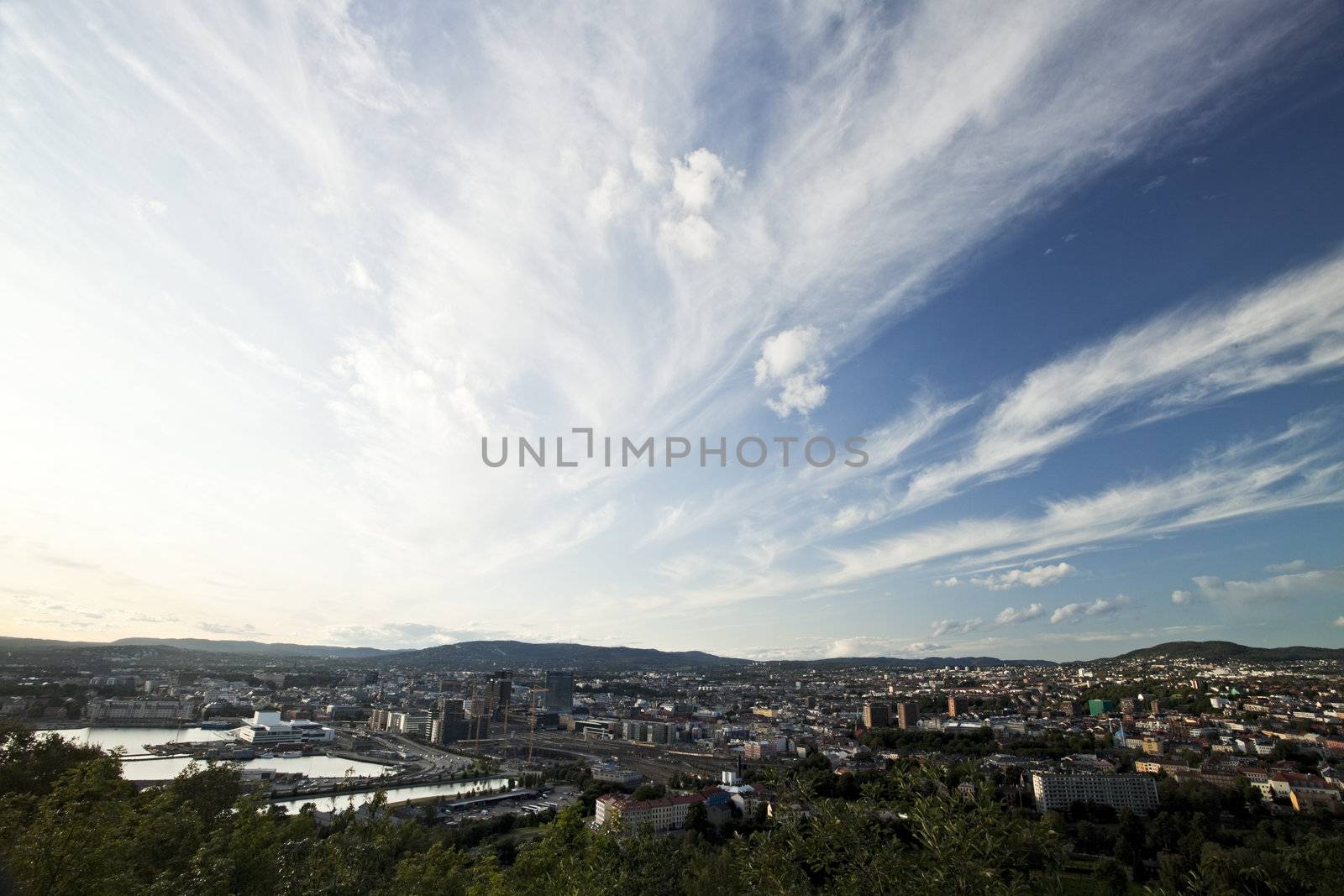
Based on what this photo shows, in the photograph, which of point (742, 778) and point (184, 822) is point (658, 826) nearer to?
point (742, 778)

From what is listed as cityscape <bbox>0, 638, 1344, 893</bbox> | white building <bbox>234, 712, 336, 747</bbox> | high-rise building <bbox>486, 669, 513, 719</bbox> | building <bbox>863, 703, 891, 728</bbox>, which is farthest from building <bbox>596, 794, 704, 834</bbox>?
high-rise building <bbox>486, 669, 513, 719</bbox>

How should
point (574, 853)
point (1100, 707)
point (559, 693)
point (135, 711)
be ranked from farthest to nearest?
point (559, 693) → point (1100, 707) → point (135, 711) → point (574, 853)

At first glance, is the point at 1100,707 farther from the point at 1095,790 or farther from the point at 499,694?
the point at 499,694

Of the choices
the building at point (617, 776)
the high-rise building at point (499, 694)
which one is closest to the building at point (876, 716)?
the building at point (617, 776)

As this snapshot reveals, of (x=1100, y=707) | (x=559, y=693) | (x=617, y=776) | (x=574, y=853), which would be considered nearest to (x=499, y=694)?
(x=559, y=693)

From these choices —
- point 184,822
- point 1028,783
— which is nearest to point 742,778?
point 1028,783
